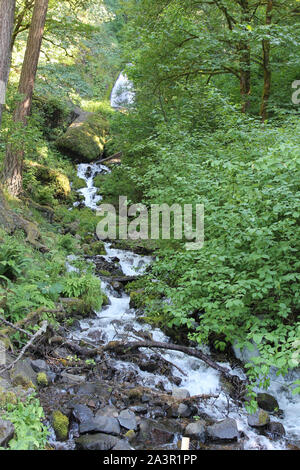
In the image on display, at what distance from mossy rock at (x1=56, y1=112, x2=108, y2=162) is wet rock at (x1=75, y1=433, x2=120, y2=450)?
14.9 m

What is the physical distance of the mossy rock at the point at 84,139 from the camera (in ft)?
Answer: 55.1

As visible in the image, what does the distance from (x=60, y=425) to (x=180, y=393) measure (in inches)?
62.6

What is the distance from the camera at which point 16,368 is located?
150 inches

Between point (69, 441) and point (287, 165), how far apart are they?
378 centimetres

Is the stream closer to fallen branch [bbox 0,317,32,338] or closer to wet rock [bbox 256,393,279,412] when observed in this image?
wet rock [bbox 256,393,279,412]

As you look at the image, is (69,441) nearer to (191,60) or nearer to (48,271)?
(48,271)

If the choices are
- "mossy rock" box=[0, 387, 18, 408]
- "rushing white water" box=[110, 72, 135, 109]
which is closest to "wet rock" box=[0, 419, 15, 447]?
"mossy rock" box=[0, 387, 18, 408]

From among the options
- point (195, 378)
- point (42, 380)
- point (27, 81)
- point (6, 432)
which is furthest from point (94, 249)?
point (6, 432)

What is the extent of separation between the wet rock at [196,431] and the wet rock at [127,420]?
0.58 meters

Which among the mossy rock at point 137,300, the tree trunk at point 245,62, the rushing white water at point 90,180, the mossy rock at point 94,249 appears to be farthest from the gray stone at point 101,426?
the rushing white water at point 90,180

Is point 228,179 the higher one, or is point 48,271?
point 228,179

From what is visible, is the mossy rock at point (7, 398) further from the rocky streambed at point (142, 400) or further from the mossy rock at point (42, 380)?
the mossy rock at point (42, 380)

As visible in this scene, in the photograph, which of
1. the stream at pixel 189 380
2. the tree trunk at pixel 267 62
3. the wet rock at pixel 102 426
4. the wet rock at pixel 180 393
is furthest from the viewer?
the tree trunk at pixel 267 62

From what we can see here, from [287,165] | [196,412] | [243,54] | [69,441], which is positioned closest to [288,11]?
[243,54]
